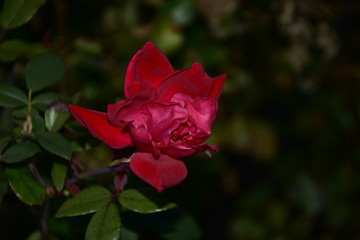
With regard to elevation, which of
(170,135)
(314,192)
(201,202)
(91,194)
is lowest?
(201,202)

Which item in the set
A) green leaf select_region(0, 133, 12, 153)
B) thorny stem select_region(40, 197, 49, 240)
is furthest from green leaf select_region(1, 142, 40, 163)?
thorny stem select_region(40, 197, 49, 240)

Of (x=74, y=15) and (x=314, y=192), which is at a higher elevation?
(x=74, y=15)

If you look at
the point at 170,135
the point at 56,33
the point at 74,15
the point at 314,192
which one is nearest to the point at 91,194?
the point at 170,135

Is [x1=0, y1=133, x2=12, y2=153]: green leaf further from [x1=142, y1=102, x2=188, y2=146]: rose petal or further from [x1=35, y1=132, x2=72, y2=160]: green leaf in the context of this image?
[x1=142, y1=102, x2=188, y2=146]: rose petal

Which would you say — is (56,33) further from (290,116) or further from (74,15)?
(290,116)

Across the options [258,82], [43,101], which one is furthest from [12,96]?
[258,82]

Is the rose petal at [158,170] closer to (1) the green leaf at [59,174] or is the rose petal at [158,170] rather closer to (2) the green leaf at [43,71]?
(1) the green leaf at [59,174]

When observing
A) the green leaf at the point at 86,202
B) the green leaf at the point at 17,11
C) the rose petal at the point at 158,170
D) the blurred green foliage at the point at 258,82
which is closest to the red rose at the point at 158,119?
the rose petal at the point at 158,170
